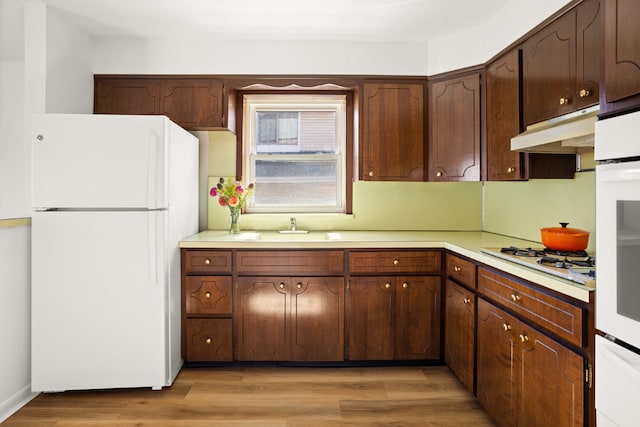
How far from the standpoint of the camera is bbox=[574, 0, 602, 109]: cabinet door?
1.70m

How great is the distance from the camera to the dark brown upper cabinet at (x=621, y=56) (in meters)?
1.12

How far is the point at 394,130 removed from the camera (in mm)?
3002

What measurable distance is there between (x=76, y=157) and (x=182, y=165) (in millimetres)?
643

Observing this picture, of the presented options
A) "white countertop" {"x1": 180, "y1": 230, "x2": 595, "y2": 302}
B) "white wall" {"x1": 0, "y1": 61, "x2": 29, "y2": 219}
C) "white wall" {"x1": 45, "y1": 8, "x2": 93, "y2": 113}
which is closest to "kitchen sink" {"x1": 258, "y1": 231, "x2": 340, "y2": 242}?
"white countertop" {"x1": 180, "y1": 230, "x2": 595, "y2": 302}

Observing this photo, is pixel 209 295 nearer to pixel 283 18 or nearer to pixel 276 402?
pixel 276 402

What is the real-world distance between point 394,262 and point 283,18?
1780 millimetres

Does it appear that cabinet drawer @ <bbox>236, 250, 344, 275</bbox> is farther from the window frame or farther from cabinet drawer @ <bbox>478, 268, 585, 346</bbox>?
cabinet drawer @ <bbox>478, 268, 585, 346</bbox>

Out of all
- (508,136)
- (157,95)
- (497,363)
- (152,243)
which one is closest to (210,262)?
(152,243)

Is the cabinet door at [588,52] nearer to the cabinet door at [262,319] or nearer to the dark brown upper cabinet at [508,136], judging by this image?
the dark brown upper cabinet at [508,136]

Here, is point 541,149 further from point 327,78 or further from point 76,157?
point 76,157

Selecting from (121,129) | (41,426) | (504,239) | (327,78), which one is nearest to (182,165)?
(121,129)

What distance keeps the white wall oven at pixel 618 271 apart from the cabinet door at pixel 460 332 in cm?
99

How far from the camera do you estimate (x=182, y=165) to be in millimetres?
2725

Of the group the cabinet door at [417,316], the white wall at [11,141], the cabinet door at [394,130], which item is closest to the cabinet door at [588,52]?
the cabinet door at [394,130]
